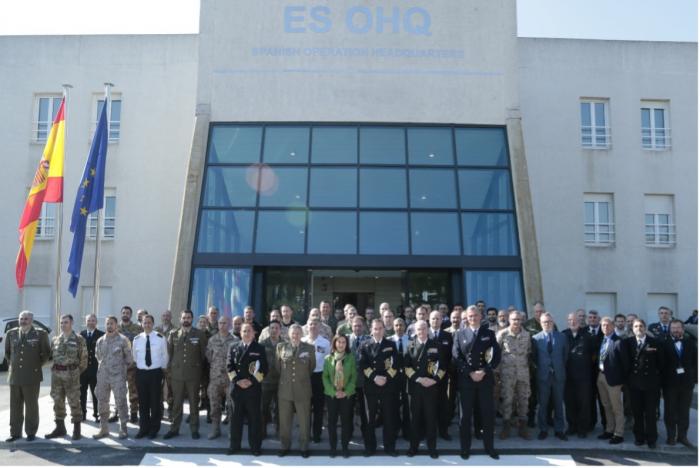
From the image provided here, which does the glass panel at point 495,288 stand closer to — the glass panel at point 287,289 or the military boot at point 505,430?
the glass panel at point 287,289

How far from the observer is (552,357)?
8977 mm

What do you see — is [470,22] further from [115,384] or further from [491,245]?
[115,384]

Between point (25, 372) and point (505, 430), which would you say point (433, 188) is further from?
point (25, 372)

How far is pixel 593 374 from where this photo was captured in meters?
9.41

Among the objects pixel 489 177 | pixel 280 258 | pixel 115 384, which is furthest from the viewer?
pixel 489 177

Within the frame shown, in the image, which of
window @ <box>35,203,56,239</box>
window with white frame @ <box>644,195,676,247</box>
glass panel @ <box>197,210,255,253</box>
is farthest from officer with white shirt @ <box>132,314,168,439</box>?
window with white frame @ <box>644,195,676,247</box>

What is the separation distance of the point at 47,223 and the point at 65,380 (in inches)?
426

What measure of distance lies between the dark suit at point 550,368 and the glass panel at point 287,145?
762 cm

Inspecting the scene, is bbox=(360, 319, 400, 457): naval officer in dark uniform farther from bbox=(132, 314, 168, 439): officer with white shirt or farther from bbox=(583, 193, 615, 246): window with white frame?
bbox=(583, 193, 615, 246): window with white frame

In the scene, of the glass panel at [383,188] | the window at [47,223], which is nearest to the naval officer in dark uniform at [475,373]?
the glass panel at [383,188]

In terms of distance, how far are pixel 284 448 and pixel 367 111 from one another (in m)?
9.18

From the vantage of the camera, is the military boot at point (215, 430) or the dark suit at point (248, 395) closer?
the dark suit at point (248, 395)

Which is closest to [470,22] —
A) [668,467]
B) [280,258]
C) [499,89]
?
[499,89]

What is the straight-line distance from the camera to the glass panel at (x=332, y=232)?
13.8m
